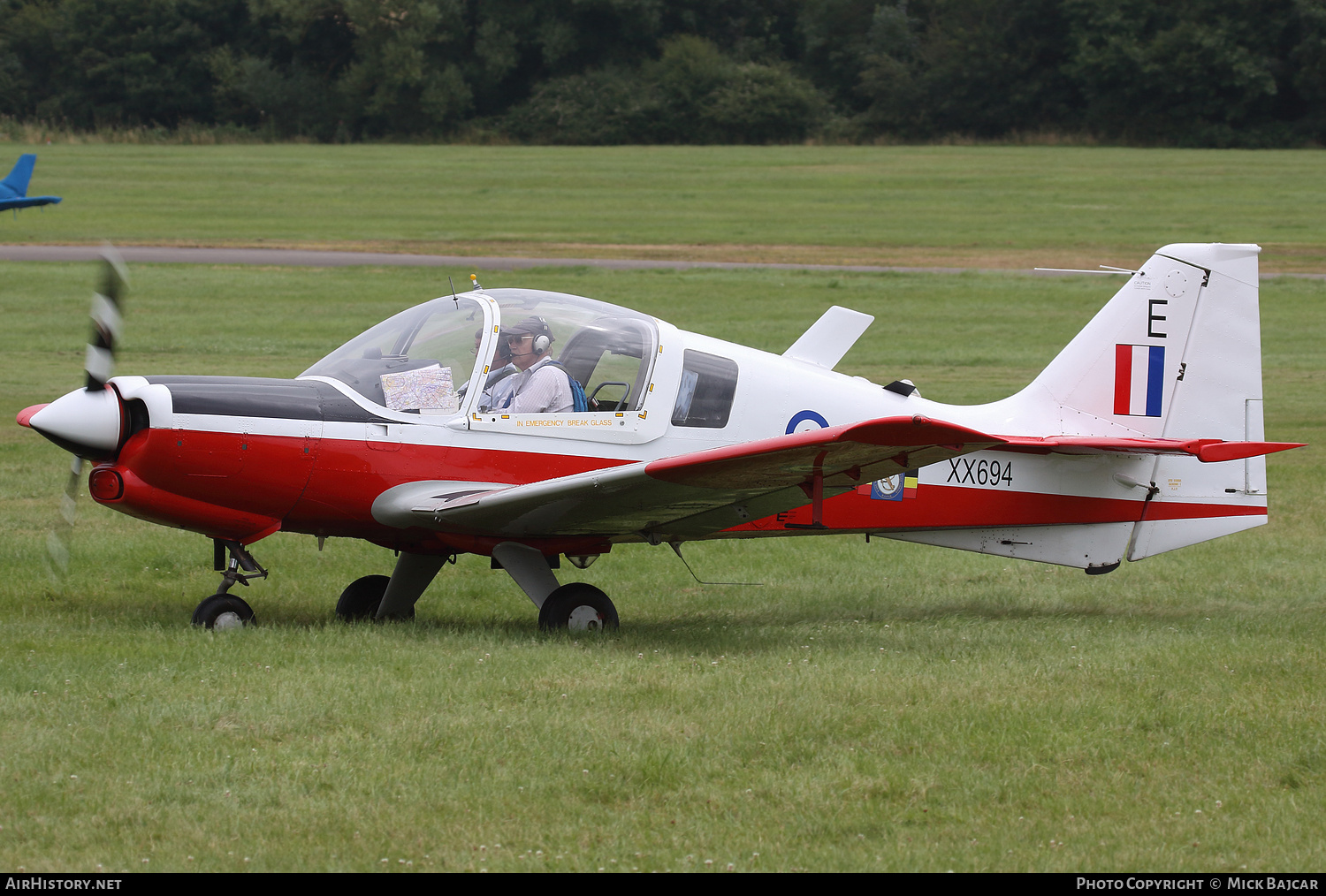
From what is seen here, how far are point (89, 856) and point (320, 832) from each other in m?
0.76

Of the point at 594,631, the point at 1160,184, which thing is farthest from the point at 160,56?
the point at 594,631

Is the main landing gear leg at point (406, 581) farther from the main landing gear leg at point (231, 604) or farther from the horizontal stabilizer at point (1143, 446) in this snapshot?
the horizontal stabilizer at point (1143, 446)

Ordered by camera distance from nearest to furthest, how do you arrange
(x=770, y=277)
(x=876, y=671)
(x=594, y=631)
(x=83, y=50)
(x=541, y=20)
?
(x=876, y=671), (x=594, y=631), (x=770, y=277), (x=83, y=50), (x=541, y=20)

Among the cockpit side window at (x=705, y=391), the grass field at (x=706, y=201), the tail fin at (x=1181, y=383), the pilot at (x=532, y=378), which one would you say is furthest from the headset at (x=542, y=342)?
the grass field at (x=706, y=201)

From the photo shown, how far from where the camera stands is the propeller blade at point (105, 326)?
777 cm

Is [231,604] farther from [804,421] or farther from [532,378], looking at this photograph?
[804,421]

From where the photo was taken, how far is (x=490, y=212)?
43.7 m

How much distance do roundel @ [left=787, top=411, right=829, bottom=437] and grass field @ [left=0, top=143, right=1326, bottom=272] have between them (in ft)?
85.3

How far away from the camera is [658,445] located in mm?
8594

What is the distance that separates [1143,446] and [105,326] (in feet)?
19.9

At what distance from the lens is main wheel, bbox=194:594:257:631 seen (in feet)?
26.9

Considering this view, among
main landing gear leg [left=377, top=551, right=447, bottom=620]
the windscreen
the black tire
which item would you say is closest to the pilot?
the windscreen

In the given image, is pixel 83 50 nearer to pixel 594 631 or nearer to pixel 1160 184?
pixel 1160 184

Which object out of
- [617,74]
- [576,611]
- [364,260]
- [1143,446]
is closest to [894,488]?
[1143,446]
